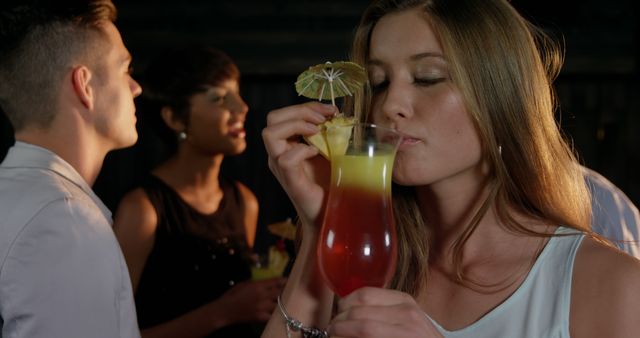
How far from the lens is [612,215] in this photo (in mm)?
2465

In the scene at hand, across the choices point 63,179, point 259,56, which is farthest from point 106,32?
point 259,56

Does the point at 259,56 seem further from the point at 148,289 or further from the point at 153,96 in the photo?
the point at 148,289

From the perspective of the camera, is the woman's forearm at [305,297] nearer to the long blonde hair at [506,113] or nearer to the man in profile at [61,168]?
the long blonde hair at [506,113]

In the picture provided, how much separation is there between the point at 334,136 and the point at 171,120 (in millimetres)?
2225

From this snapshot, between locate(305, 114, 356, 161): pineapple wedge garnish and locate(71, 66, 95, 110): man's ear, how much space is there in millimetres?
1050

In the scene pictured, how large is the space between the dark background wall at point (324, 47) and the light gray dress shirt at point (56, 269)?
406 centimetres

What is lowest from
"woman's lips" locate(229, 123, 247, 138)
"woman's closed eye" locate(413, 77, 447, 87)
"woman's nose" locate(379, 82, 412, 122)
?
"woman's lips" locate(229, 123, 247, 138)

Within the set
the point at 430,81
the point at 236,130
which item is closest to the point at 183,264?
the point at 236,130

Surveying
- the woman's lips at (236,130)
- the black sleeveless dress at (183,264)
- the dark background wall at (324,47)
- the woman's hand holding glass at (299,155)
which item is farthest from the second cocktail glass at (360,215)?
the dark background wall at (324,47)

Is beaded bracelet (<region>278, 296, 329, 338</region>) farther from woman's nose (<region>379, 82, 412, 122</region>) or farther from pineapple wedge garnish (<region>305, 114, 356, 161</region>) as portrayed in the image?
woman's nose (<region>379, 82, 412, 122</region>)

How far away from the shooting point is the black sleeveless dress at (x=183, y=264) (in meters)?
3.35

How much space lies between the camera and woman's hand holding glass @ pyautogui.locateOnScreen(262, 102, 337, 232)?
179cm

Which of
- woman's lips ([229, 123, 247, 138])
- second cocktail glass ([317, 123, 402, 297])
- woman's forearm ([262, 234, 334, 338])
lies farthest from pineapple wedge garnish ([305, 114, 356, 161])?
woman's lips ([229, 123, 247, 138])

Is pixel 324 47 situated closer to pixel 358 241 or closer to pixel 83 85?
pixel 83 85
